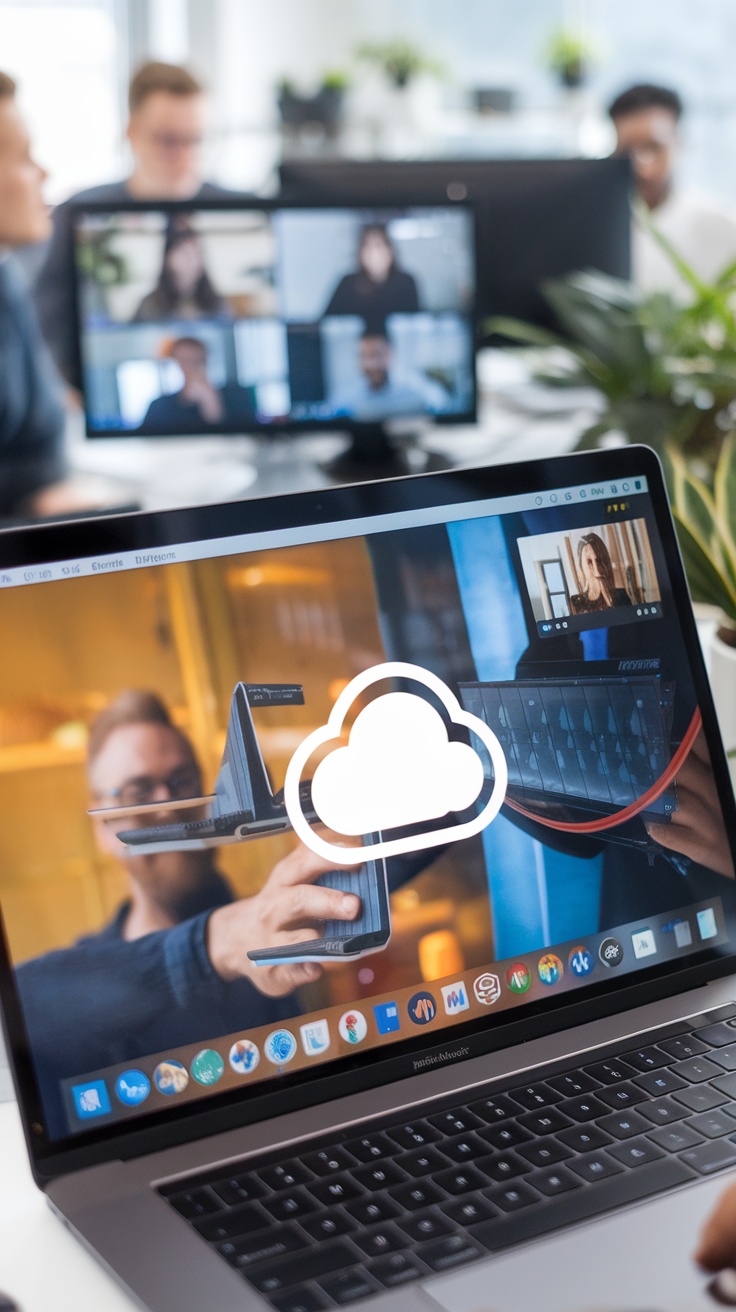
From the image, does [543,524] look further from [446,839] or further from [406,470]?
[406,470]

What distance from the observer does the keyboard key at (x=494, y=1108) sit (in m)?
0.55

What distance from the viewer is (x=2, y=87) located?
6.66 ft

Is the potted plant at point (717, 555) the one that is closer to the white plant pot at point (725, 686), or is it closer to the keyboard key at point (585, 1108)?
the white plant pot at point (725, 686)

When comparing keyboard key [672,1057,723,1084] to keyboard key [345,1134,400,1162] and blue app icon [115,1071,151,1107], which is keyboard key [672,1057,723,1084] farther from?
blue app icon [115,1071,151,1107]

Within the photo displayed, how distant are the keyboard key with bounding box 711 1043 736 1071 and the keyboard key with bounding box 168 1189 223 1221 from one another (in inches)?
9.9

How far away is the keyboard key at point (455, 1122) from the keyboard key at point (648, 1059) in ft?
0.30

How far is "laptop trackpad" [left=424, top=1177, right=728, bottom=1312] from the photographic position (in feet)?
1.47

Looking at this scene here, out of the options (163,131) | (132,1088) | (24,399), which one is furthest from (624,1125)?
(163,131)

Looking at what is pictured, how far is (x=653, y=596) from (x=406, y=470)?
1132 mm

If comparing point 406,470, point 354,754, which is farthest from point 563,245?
point 354,754

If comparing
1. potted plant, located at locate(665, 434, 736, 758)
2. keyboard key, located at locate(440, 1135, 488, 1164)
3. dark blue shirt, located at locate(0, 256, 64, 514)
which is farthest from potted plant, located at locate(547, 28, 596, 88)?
keyboard key, located at locate(440, 1135, 488, 1164)

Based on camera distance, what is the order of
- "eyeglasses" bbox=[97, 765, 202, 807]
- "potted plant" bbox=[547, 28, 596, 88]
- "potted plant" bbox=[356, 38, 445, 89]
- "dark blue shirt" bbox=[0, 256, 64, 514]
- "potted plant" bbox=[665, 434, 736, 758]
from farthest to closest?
"potted plant" bbox=[547, 28, 596, 88]
"potted plant" bbox=[356, 38, 445, 89]
"dark blue shirt" bbox=[0, 256, 64, 514]
"potted plant" bbox=[665, 434, 736, 758]
"eyeglasses" bbox=[97, 765, 202, 807]

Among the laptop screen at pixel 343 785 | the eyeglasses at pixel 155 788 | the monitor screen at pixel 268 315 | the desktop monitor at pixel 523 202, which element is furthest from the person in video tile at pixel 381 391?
the eyeglasses at pixel 155 788

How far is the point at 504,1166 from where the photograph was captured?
0.52 meters
